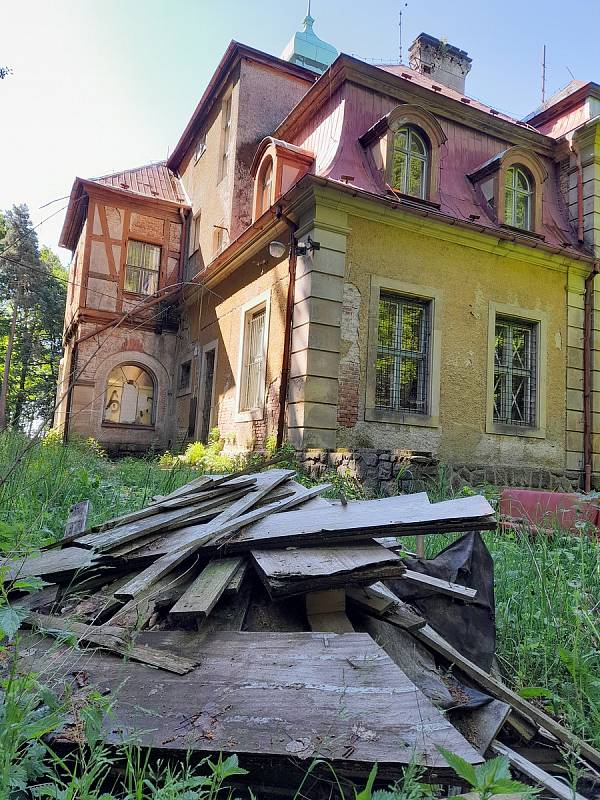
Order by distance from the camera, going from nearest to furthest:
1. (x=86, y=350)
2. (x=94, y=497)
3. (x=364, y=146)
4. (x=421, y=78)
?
1. (x=94, y=497)
2. (x=364, y=146)
3. (x=421, y=78)
4. (x=86, y=350)

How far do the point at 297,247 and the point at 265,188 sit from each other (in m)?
2.98

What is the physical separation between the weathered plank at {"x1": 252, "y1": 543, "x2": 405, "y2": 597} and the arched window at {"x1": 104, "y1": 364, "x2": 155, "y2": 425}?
44.5 ft

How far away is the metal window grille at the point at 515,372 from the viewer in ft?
33.9

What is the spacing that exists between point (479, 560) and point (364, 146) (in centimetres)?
886

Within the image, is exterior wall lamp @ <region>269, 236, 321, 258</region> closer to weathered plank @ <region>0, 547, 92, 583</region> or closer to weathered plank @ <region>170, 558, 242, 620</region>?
weathered plank @ <region>0, 547, 92, 583</region>

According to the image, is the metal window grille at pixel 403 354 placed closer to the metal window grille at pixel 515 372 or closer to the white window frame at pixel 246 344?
the metal window grille at pixel 515 372

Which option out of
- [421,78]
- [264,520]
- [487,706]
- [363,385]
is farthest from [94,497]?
[421,78]

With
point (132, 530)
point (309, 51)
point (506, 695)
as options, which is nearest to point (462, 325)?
point (132, 530)

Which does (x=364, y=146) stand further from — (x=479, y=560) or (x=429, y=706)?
(x=429, y=706)

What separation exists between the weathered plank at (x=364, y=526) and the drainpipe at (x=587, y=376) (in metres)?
8.95

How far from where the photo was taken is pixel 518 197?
11062 millimetres

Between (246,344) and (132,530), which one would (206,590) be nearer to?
(132,530)

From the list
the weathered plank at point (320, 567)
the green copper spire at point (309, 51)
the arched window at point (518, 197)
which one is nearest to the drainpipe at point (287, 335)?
the arched window at point (518, 197)

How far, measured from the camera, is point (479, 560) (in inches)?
118
